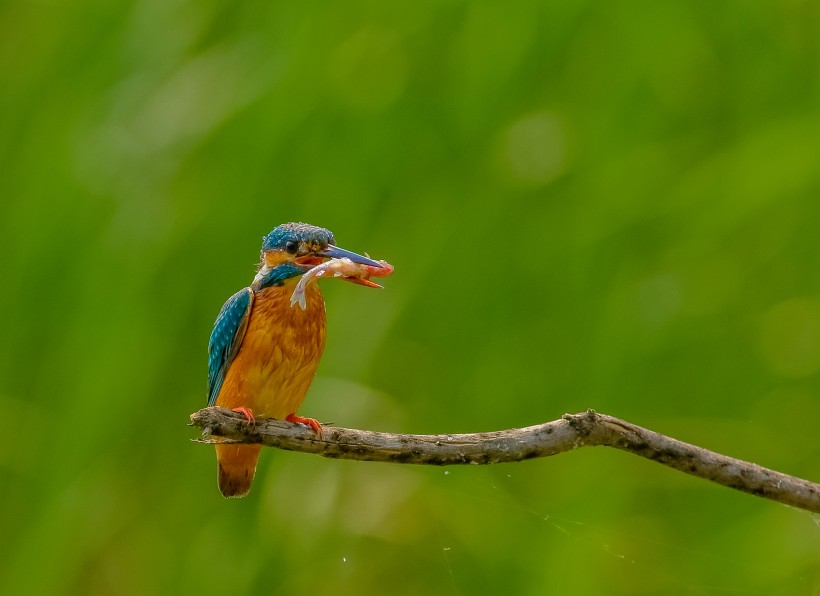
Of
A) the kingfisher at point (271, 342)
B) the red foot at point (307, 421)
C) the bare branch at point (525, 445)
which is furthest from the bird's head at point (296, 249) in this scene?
the bare branch at point (525, 445)

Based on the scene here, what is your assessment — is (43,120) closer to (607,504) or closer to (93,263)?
(93,263)

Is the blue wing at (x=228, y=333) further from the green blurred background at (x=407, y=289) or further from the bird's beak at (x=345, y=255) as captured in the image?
the green blurred background at (x=407, y=289)

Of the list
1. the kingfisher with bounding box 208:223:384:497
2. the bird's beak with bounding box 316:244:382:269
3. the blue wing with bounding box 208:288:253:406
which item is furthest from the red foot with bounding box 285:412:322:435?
the bird's beak with bounding box 316:244:382:269

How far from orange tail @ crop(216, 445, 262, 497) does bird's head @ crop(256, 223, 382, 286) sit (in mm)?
299

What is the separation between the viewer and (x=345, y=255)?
5.89 ft

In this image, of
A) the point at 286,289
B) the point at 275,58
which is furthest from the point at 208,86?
the point at 286,289

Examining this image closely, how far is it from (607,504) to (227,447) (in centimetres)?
94

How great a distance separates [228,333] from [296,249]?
0.69 feet

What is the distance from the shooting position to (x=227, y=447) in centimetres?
188

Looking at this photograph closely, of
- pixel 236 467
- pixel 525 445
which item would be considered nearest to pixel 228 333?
pixel 236 467

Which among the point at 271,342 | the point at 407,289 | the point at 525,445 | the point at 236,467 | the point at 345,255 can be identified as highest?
the point at 407,289

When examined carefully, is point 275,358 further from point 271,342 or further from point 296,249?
point 296,249

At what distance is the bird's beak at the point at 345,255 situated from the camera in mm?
1702

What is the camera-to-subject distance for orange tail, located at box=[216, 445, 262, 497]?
1.91 m
